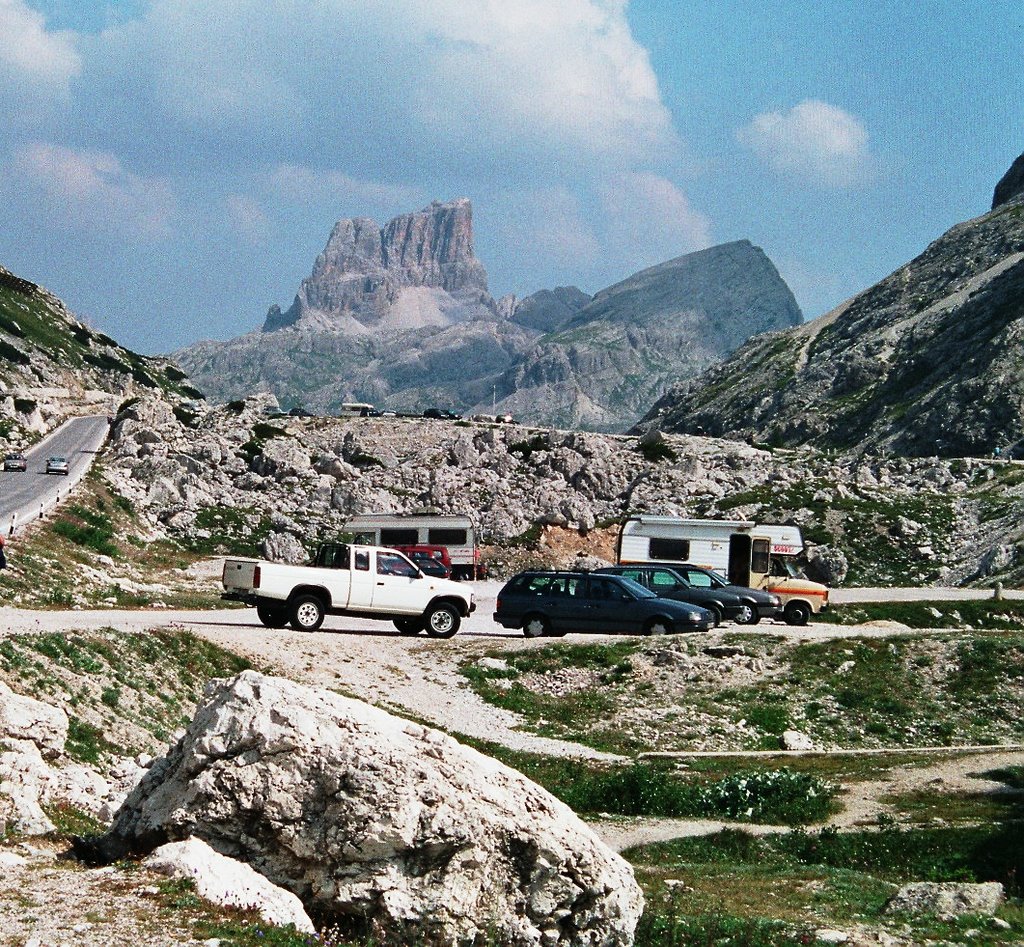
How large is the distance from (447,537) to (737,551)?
20.2 meters

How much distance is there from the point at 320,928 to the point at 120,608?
28601 millimetres

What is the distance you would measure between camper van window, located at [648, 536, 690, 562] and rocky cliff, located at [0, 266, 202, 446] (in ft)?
189

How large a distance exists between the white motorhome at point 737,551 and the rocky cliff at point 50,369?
57.1 metres

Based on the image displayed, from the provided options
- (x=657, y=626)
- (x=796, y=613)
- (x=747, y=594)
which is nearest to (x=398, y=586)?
(x=657, y=626)

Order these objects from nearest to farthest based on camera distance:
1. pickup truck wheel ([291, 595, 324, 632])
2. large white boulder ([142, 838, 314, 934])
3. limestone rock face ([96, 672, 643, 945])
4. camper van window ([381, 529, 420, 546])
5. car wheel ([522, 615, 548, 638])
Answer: large white boulder ([142, 838, 314, 934]), limestone rock face ([96, 672, 643, 945]), pickup truck wheel ([291, 595, 324, 632]), car wheel ([522, 615, 548, 638]), camper van window ([381, 529, 420, 546])

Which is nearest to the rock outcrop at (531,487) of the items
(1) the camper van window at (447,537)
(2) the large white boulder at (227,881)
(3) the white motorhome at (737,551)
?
(1) the camper van window at (447,537)

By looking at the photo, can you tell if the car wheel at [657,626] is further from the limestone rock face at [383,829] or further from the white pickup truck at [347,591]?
the limestone rock face at [383,829]

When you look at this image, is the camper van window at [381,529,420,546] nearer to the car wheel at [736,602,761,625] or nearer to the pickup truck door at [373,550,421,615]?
the car wheel at [736,602,761,625]

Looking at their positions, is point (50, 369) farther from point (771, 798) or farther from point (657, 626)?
point (771, 798)

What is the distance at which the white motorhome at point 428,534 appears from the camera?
68812mm

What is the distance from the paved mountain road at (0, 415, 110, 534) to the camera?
59106 millimetres

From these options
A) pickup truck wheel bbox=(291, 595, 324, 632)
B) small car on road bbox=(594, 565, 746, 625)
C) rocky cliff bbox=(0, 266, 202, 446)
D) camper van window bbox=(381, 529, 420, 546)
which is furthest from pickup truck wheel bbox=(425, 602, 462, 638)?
rocky cliff bbox=(0, 266, 202, 446)

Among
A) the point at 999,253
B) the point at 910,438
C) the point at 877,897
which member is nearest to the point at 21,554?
the point at 877,897

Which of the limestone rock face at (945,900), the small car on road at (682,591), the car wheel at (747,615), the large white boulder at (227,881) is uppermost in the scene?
the small car on road at (682,591)
